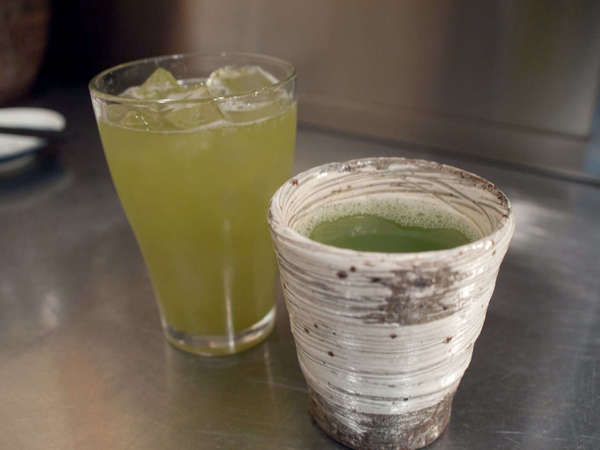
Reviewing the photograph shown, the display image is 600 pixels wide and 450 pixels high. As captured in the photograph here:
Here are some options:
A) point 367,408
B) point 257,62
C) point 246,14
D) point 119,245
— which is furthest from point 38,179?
point 367,408

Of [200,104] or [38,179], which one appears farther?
[38,179]

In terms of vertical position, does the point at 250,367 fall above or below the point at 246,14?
below

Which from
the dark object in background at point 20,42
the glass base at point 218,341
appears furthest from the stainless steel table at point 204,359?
the dark object in background at point 20,42

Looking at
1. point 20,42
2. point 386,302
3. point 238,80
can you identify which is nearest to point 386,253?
point 386,302

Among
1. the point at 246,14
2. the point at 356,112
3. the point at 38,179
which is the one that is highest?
the point at 246,14

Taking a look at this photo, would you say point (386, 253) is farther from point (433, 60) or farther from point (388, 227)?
point (433, 60)

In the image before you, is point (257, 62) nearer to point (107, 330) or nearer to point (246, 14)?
point (107, 330)
